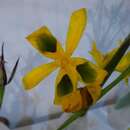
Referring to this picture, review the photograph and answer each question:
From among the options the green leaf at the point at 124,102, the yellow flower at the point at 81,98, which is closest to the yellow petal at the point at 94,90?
the yellow flower at the point at 81,98

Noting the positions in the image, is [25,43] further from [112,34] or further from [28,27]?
[112,34]

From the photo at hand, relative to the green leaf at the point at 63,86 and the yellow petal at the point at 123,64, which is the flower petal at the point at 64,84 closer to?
the green leaf at the point at 63,86

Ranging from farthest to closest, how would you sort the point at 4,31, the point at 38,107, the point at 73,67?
the point at 38,107 < the point at 4,31 < the point at 73,67

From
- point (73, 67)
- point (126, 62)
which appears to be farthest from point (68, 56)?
point (126, 62)

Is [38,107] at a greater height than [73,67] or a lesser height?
lesser

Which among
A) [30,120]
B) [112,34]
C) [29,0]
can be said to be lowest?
[30,120]

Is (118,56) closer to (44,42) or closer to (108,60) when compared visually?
(108,60)

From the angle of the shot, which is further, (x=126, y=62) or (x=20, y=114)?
(x=20, y=114)

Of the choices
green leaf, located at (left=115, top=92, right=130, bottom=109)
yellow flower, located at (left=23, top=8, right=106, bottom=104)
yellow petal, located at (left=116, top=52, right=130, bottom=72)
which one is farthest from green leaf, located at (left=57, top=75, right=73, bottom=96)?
green leaf, located at (left=115, top=92, right=130, bottom=109)

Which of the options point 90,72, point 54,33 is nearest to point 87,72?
point 90,72
